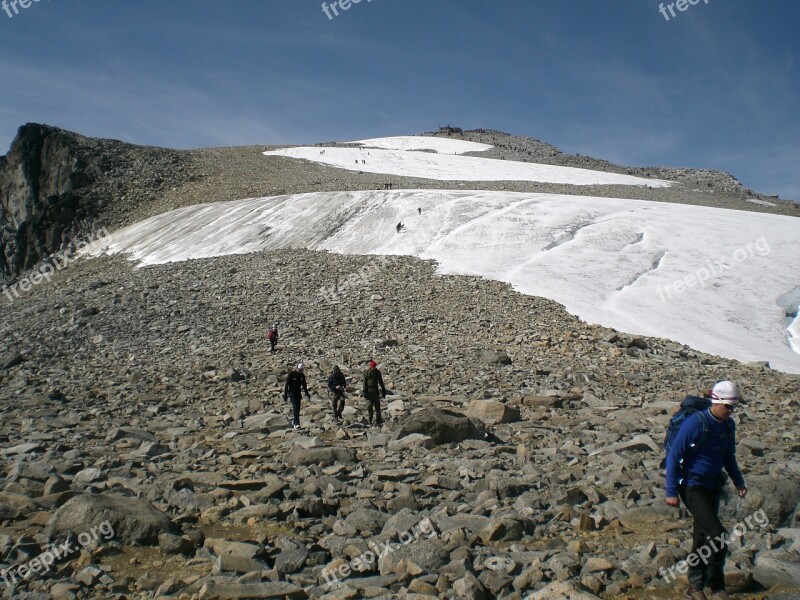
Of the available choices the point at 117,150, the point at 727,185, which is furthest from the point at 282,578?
the point at 727,185

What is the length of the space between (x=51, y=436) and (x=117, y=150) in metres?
54.2

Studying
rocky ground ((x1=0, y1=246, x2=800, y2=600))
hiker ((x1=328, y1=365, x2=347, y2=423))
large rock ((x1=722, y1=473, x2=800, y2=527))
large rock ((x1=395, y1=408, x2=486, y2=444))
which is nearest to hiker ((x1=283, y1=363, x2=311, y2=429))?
rocky ground ((x1=0, y1=246, x2=800, y2=600))

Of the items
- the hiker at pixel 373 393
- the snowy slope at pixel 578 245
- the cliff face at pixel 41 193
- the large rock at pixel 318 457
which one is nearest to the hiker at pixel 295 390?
the hiker at pixel 373 393

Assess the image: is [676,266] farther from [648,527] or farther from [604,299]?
[648,527]

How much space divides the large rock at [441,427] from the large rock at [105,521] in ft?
16.0

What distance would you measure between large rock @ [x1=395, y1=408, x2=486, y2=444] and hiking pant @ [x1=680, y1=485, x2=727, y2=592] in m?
5.32

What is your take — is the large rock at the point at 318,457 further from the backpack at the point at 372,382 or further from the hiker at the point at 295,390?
the backpack at the point at 372,382

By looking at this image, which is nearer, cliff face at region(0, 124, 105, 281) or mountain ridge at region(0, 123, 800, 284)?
mountain ridge at region(0, 123, 800, 284)

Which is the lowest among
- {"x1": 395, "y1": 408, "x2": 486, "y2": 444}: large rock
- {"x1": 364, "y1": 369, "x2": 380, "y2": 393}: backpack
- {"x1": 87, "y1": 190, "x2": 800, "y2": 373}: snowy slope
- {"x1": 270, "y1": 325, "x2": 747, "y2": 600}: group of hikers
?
{"x1": 395, "y1": 408, "x2": 486, "y2": 444}: large rock

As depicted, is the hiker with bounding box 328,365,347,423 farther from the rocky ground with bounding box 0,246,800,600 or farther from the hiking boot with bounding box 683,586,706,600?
the hiking boot with bounding box 683,586,706,600

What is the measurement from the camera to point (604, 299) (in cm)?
2252

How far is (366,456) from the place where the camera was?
1014cm

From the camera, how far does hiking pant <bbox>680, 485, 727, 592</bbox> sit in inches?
207

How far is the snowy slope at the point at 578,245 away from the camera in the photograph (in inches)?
841
